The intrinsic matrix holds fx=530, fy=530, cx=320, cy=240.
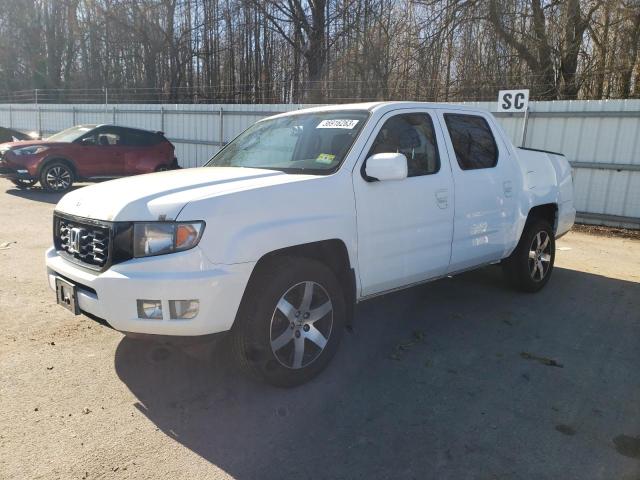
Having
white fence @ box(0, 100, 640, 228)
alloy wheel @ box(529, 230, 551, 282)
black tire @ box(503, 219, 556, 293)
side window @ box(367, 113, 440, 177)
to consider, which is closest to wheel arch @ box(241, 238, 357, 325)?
side window @ box(367, 113, 440, 177)

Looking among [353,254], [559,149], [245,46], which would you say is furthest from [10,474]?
[245,46]

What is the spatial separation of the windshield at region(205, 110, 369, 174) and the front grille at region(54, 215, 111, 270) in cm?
132

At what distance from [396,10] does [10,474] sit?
18.5m

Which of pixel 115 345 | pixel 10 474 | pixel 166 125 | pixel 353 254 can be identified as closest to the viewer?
pixel 10 474

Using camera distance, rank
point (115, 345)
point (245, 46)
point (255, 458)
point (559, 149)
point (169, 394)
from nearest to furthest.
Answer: point (255, 458) < point (169, 394) < point (115, 345) < point (559, 149) < point (245, 46)

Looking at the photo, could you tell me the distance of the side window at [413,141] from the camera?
13.2 ft

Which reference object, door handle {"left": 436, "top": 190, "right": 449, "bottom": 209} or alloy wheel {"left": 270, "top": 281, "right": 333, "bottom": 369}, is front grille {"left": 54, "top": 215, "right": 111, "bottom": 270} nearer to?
alloy wheel {"left": 270, "top": 281, "right": 333, "bottom": 369}

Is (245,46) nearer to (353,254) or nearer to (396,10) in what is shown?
(396,10)

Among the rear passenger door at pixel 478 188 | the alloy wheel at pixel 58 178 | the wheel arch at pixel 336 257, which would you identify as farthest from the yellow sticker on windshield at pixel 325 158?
the alloy wheel at pixel 58 178

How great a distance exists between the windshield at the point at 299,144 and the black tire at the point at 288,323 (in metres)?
0.76

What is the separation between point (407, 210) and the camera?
3.99 metres

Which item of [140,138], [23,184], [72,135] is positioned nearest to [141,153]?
[140,138]

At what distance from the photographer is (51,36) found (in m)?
34.0

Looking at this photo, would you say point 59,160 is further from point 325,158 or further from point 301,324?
point 301,324
